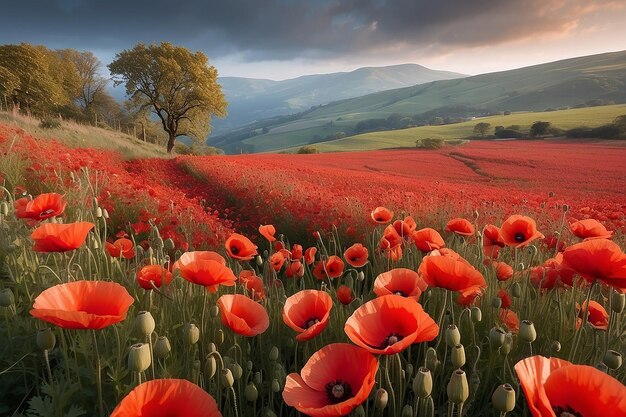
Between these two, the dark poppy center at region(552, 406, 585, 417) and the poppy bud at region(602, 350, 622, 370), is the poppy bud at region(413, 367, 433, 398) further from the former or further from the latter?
the poppy bud at region(602, 350, 622, 370)

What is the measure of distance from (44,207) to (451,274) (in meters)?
2.07

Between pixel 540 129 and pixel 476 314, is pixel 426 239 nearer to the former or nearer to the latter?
pixel 476 314

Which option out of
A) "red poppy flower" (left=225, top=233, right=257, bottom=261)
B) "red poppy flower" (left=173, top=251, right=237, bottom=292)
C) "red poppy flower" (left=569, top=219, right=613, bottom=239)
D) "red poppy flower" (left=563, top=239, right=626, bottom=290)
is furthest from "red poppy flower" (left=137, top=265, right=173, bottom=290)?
"red poppy flower" (left=569, top=219, right=613, bottom=239)

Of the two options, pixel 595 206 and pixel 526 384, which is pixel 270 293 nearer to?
pixel 526 384

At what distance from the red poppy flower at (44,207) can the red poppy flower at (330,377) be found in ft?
5.33

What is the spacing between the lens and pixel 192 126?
30031 mm

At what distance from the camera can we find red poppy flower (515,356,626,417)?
83 centimetres

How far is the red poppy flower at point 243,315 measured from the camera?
138 cm

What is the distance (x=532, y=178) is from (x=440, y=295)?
13924 mm

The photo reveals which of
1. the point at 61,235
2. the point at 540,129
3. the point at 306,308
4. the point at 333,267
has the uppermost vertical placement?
the point at 61,235

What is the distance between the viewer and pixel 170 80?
26297mm

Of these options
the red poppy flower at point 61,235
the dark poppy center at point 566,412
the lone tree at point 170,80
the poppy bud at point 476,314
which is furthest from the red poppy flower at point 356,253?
the lone tree at point 170,80

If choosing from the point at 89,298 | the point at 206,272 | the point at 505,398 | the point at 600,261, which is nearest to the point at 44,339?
the point at 89,298

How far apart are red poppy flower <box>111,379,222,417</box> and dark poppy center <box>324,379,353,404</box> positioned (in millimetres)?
372
